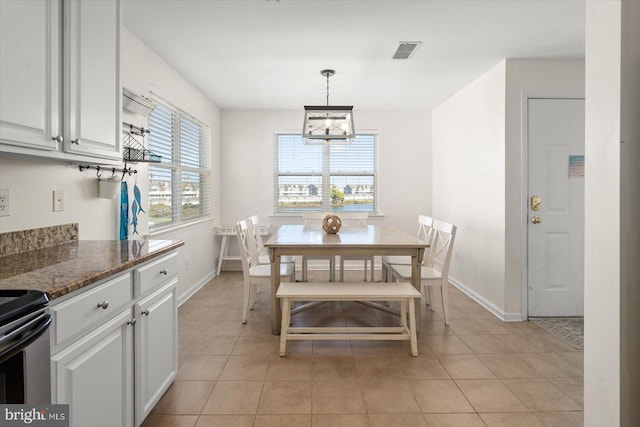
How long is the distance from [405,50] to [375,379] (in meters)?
2.70

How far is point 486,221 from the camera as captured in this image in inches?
155

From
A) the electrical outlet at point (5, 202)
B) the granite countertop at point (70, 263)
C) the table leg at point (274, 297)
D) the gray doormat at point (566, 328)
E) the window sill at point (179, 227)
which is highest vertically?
the electrical outlet at point (5, 202)

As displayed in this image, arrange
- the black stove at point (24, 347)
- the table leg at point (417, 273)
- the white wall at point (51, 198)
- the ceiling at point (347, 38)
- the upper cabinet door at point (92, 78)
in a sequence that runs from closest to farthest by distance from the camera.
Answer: the black stove at point (24, 347) < the upper cabinet door at point (92, 78) < the white wall at point (51, 198) < the ceiling at point (347, 38) < the table leg at point (417, 273)

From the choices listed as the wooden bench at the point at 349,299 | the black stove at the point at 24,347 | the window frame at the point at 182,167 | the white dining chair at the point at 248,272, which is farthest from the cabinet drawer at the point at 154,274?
the window frame at the point at 182,167

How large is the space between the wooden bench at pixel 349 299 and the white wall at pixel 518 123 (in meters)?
1.33

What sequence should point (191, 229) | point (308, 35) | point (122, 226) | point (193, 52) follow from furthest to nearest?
1. point (191, 229)
2. point (193, 52)
3. point (308, 35)
4. point (122, 226)

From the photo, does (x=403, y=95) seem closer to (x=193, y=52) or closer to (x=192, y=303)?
(x=193, y=52)

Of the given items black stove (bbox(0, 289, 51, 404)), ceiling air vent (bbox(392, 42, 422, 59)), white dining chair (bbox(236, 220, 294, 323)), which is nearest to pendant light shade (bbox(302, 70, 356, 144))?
ceiling air vent (bbox(392, 42, 422, 59))

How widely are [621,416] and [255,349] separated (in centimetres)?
221

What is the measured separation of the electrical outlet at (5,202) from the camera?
176 centimetres

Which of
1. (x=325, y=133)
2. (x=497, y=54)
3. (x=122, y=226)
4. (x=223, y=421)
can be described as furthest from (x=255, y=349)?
(x=497, y=54)

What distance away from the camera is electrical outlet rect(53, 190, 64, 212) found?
2.13 m

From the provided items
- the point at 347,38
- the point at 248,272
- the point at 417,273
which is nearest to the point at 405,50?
the point at 347,38

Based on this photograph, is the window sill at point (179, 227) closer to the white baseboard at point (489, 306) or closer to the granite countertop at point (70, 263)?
the granite countertop at point (70, 263)
